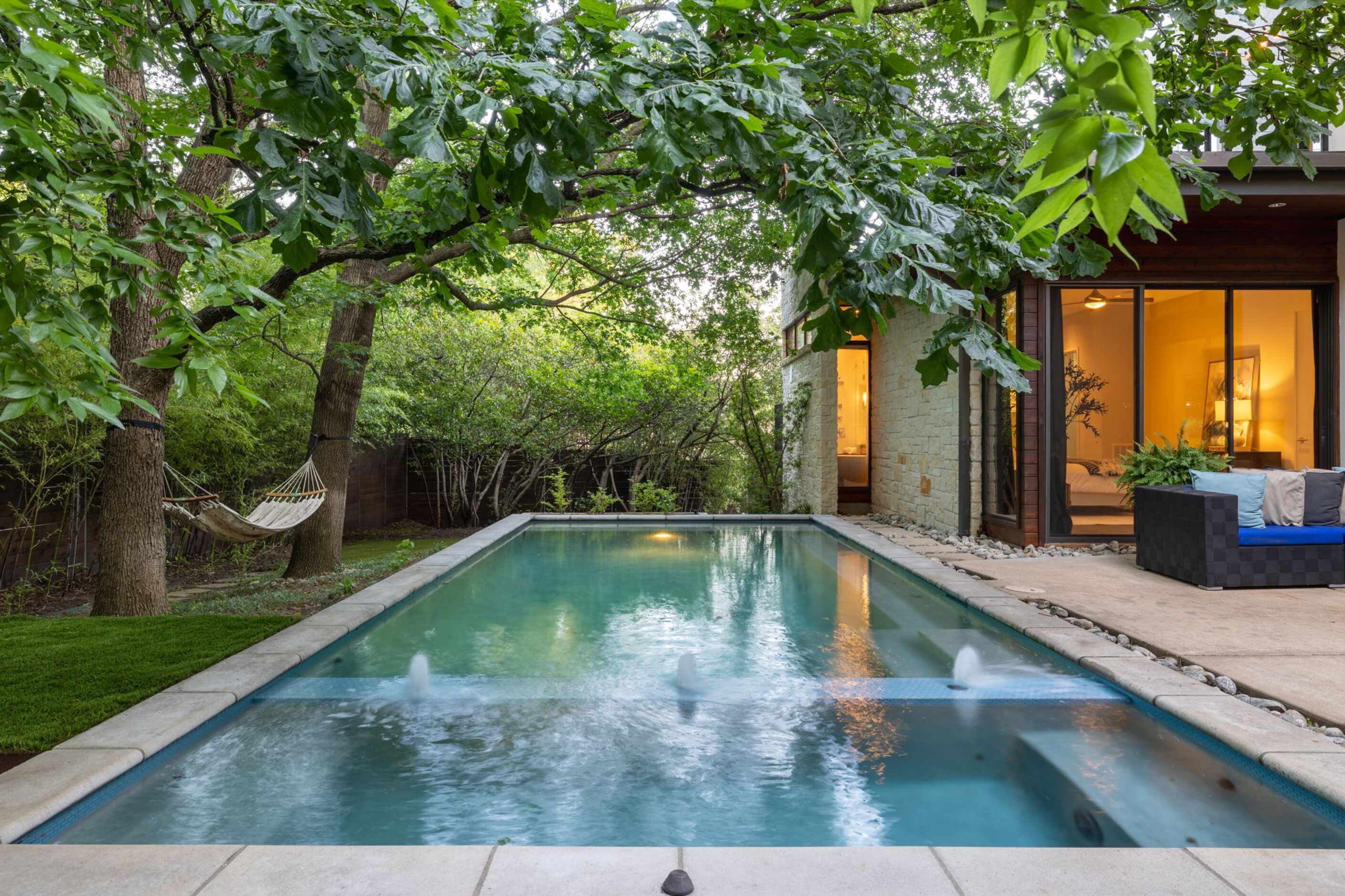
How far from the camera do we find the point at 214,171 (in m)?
4.62

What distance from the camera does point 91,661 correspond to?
3217 millimetres

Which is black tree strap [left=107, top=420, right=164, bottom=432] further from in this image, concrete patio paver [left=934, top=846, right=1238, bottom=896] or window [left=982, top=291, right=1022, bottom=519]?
window [left=982, top=291, right=1022, bottom=519]

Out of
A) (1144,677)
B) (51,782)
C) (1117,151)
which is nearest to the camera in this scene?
(1117,151)

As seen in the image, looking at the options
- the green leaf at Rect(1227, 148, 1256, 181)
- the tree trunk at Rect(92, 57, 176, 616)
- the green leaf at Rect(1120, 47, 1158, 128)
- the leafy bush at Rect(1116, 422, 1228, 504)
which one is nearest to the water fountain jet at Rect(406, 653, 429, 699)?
the tree trunk at Rect(92, 57, 176, 616)

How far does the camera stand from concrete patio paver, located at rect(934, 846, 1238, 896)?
1.57 m

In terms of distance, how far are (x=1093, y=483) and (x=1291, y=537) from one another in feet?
7.22

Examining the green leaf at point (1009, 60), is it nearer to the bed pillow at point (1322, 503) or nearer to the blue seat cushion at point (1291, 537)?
the blue seat cushion at point (1291, 537)

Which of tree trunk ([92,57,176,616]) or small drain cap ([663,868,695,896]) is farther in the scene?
tree trunk ([92,57,176,616])

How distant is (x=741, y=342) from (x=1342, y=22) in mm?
6994

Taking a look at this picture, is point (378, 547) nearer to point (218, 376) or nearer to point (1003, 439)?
point (1003, 439)

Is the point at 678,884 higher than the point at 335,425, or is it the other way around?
the point at 335,425

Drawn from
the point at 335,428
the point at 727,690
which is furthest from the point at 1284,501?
the point at 335,428

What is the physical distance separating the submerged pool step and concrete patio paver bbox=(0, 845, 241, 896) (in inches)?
49.5

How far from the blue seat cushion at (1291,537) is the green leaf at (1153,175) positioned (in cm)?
515
